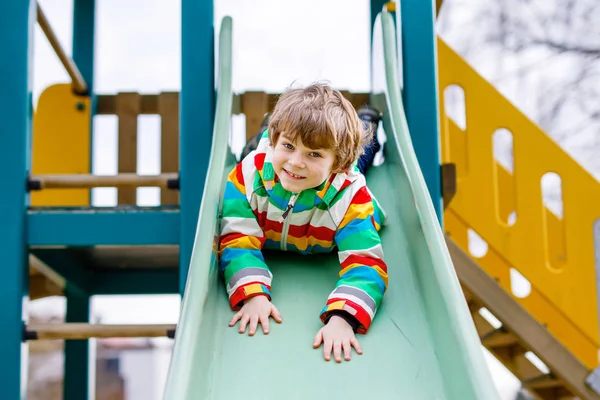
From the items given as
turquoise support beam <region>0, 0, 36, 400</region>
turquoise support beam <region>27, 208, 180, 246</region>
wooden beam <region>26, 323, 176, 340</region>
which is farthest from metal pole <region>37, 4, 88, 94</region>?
wooden beam <region>26, 323, 176, 340</region>

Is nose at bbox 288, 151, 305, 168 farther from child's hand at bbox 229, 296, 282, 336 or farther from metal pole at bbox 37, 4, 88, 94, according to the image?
metal pole at bbox 37, 4, 88, 94

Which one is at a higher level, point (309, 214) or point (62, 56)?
point (62, 56)

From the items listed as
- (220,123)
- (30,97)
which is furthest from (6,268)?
(220,123)

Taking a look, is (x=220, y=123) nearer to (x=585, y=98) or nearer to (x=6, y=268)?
(x=6, y=268)

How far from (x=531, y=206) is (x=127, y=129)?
2.29m

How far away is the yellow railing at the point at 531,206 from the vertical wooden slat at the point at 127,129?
5.89 feet

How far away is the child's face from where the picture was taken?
6.39 feet

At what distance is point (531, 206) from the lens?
3518mm

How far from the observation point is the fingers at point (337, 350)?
1.79 metres

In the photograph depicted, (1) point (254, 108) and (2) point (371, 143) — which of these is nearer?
(2) point (371, 143)

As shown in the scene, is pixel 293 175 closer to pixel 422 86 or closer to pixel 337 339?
pixel 337 339

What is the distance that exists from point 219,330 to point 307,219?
0.44 meters

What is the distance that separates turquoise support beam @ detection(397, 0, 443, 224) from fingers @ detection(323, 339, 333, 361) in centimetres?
88

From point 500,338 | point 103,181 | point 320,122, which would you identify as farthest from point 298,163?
point 500,338
